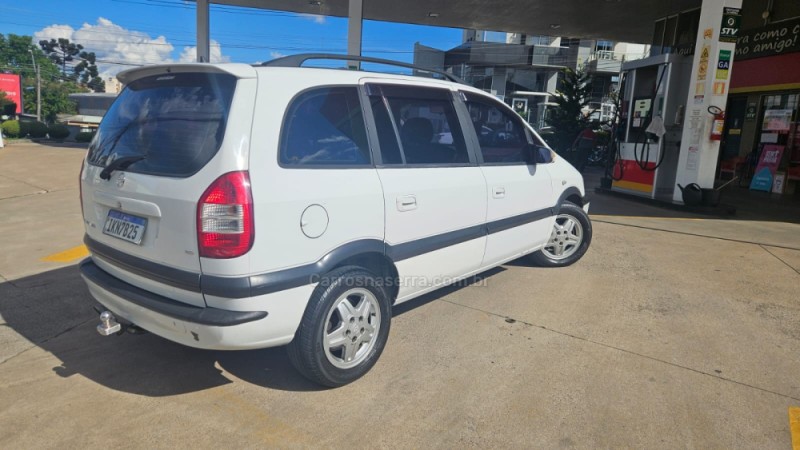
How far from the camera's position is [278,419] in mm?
2721

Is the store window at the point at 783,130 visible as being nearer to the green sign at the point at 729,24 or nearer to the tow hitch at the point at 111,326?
the green sign at the point at 729,24

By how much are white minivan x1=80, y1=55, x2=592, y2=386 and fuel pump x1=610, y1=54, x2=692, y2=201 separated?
804cm

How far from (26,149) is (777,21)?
71.7ft

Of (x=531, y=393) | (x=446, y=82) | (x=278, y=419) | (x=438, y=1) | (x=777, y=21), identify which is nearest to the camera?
(x=278, y=419)

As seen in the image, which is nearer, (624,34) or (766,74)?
(766,74)

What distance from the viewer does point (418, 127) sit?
12.1ft

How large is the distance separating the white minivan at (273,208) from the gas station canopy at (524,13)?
1254cm

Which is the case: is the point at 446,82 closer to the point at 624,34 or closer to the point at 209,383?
the point at 209,383

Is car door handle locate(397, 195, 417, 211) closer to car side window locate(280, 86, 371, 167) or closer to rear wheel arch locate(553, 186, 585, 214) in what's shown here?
car side window locate(280, 86, 371, 167)

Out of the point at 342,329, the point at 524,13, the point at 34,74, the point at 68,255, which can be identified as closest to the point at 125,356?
the point at 342,329

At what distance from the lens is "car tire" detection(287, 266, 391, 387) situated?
2770mm

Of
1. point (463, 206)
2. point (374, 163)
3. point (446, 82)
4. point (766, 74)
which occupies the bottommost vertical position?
point (463, 206)

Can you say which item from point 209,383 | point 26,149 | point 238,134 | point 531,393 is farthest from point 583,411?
point 26,149

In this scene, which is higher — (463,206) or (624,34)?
(624,34)
